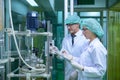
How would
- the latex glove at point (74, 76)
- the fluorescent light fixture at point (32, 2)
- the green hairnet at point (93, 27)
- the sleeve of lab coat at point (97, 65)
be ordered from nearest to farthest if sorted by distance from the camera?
the sleeve of lab coat at point (97, 65), the green hairnet at point (93, 27), the latex glove at point (74, 76), the fluorescent light fixture at point (32, 2)

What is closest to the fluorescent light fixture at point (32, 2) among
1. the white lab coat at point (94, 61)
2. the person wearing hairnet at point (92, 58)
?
the person wearing hairnet at point (92, 58)

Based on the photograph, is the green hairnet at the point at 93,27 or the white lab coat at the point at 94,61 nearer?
the white lab coat at the point at 94,61

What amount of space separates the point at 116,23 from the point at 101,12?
634mm

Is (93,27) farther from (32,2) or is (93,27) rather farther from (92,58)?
(32,2)

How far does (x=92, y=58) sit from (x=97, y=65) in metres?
0.12

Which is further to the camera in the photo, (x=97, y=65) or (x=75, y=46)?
(x=75, y=46)

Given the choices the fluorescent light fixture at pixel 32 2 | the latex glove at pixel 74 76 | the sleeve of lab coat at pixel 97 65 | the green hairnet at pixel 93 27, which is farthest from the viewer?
the fluorescent light fixture at pixel 32 2

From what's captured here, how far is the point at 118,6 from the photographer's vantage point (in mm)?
5230

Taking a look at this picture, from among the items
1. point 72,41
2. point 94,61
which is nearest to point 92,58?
point 94,61

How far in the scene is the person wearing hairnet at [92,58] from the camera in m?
2.50

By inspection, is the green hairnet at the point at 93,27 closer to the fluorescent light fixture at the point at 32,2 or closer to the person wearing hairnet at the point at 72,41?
the person wearing hairnet at the point at 72,41

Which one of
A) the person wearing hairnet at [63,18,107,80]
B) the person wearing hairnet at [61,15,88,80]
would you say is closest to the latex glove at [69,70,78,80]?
the person wearing hairnet at [61,15,88,80]

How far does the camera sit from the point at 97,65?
8.21ft

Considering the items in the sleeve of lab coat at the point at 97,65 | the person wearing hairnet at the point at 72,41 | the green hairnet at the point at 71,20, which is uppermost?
the green hairnet at the point at 71,20
